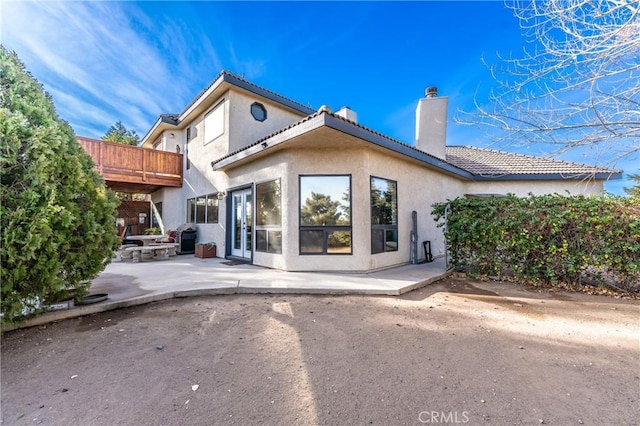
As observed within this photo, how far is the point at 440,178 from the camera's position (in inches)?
380

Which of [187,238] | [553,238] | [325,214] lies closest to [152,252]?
[187,238]

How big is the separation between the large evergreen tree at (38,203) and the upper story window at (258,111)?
236 inches

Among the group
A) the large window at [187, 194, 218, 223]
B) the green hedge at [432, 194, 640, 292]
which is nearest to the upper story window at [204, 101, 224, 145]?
the large window at [187, 194, 218, 223]

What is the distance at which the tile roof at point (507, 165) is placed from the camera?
33.7 feet

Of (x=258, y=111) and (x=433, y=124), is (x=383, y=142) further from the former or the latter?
(x=433, y=124)

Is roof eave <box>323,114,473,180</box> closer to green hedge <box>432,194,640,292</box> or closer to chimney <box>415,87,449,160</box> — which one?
chimney <box>415,87,449,160</box>

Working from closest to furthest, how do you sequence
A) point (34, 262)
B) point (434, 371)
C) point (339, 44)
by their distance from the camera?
point (434, 371), point (34, 262), point (339, 44)

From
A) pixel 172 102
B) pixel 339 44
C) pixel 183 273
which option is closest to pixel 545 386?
pixel 183 273

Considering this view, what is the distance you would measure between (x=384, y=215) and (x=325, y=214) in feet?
5.65

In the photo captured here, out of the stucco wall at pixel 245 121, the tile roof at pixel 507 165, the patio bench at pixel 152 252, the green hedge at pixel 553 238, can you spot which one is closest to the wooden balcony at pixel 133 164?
the patio bench at pixel 152 252

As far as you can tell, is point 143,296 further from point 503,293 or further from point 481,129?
point 503,293

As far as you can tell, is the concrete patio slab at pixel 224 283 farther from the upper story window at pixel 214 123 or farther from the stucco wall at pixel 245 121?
the upper story window at pixel 214 123

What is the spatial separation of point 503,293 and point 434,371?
3.63 m

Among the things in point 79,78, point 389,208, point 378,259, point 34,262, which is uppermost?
point 79,78
